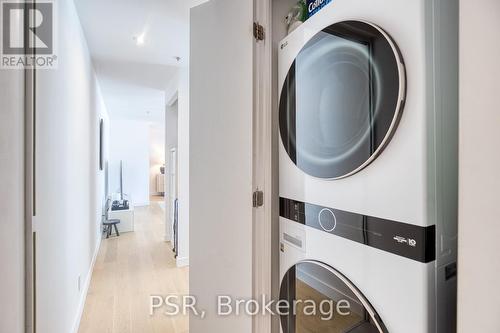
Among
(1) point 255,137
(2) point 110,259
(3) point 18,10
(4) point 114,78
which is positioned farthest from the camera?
(4) point 114,78

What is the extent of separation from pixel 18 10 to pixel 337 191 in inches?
50.7

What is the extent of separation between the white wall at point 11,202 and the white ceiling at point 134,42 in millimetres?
1395

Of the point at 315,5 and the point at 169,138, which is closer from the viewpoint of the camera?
the point at 315,5

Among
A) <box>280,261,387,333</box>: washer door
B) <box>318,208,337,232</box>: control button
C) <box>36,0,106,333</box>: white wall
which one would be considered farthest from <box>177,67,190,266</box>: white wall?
<box>318,208,337,232</box>: control button

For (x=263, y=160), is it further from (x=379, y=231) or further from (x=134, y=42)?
(x=134, y=42)

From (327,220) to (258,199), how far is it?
16.9 inches

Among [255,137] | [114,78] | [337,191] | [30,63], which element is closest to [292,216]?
[337,191]

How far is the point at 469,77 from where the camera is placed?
1.89ft

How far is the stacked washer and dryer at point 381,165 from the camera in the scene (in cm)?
68

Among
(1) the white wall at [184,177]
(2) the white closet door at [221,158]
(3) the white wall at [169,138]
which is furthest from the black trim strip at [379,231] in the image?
(3) the white wall at [169,138]

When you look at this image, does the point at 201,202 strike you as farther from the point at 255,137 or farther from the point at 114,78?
the point at 114,78

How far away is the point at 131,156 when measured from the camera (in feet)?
24.8

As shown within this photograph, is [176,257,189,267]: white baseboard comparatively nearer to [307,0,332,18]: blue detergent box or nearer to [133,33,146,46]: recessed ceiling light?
[133,33,146,46]: recessed ceiling light

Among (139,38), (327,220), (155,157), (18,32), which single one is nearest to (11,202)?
(18,32)
